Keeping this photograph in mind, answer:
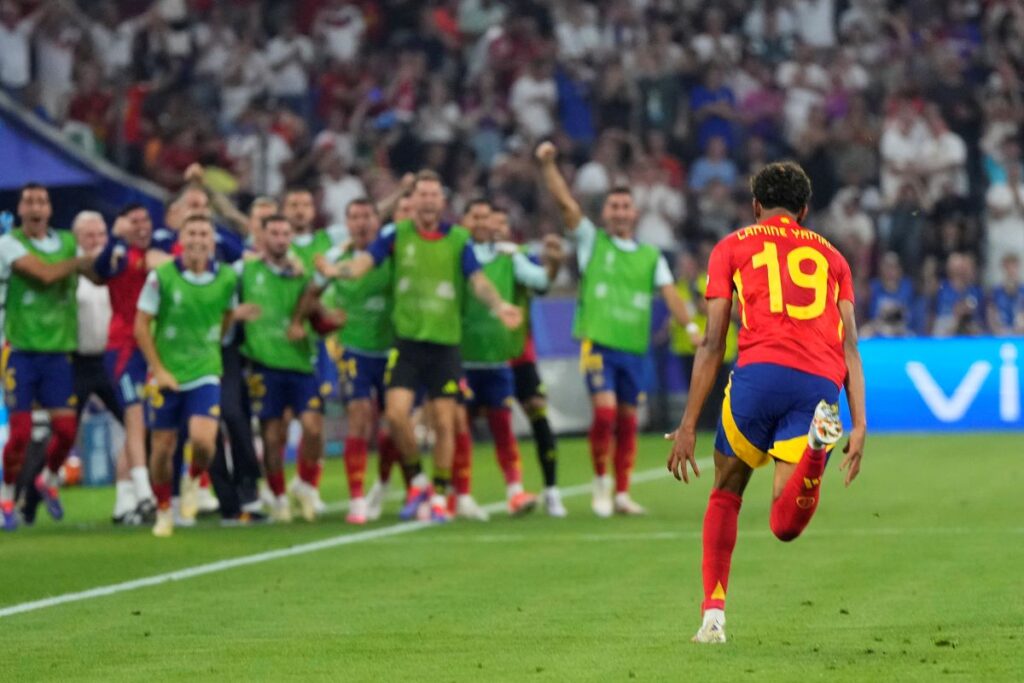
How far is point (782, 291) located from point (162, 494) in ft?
24.0

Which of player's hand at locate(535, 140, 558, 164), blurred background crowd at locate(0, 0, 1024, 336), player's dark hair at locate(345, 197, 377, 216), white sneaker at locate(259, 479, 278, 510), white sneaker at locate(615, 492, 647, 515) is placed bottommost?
white sneaker at locate(615, 492, 647, 515)

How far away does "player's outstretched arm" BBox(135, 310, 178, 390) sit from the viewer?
48.5 ft

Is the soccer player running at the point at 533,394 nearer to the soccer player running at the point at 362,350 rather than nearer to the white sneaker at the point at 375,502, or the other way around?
the soccer player running at the point at 362,350

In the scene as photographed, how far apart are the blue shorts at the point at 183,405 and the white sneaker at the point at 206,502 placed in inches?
80.7

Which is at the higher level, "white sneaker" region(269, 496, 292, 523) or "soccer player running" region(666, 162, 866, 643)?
"soccer player running" region(666, 162, 866, 643)

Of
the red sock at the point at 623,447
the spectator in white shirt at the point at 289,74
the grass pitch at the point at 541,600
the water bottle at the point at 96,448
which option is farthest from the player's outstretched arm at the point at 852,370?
the spectator in white shirt at the point at 289,74

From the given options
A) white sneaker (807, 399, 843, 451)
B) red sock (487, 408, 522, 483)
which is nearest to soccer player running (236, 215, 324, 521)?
red sock (487, 408, 522, 483)

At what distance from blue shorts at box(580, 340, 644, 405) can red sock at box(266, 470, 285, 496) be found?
243 centimetres

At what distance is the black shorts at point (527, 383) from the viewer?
16.7 metres

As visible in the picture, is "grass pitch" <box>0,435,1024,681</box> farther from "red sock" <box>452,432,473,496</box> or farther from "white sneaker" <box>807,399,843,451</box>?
"white sneaker" <box>807,399,843,451</box>

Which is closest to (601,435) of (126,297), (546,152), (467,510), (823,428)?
(467,510)

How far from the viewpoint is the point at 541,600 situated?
10.7 m

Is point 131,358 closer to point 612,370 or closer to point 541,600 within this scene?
point 612,370

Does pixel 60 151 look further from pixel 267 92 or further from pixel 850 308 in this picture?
pixel 850 308
